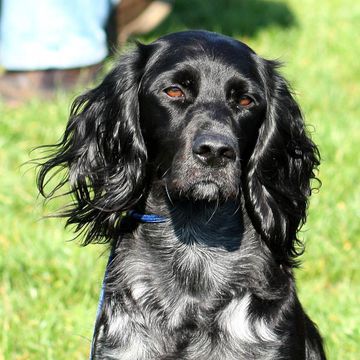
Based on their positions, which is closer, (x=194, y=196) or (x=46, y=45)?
(x=194, y=196)

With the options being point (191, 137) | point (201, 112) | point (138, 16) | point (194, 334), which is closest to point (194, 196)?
point (191, 137)

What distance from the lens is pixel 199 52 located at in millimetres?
4188

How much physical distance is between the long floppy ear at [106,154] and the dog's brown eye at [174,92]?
0.84 ft

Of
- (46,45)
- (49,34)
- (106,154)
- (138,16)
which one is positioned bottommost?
(138,16)

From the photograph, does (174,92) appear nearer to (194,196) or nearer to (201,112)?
(201,112)

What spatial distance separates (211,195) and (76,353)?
1564mm

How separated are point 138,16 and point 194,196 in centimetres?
777

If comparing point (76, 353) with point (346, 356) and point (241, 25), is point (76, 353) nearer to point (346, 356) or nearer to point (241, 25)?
point (346, 356)

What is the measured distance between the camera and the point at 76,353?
16.6 ft

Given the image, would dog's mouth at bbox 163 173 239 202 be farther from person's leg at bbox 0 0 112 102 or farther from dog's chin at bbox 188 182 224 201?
person's leg at bbox 0 0 112 102

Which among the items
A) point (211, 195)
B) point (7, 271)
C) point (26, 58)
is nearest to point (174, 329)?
point (211, 195)

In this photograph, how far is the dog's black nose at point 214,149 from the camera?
151 inches

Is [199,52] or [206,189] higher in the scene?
[199,52]

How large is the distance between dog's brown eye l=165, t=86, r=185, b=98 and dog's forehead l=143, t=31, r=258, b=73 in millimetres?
97
